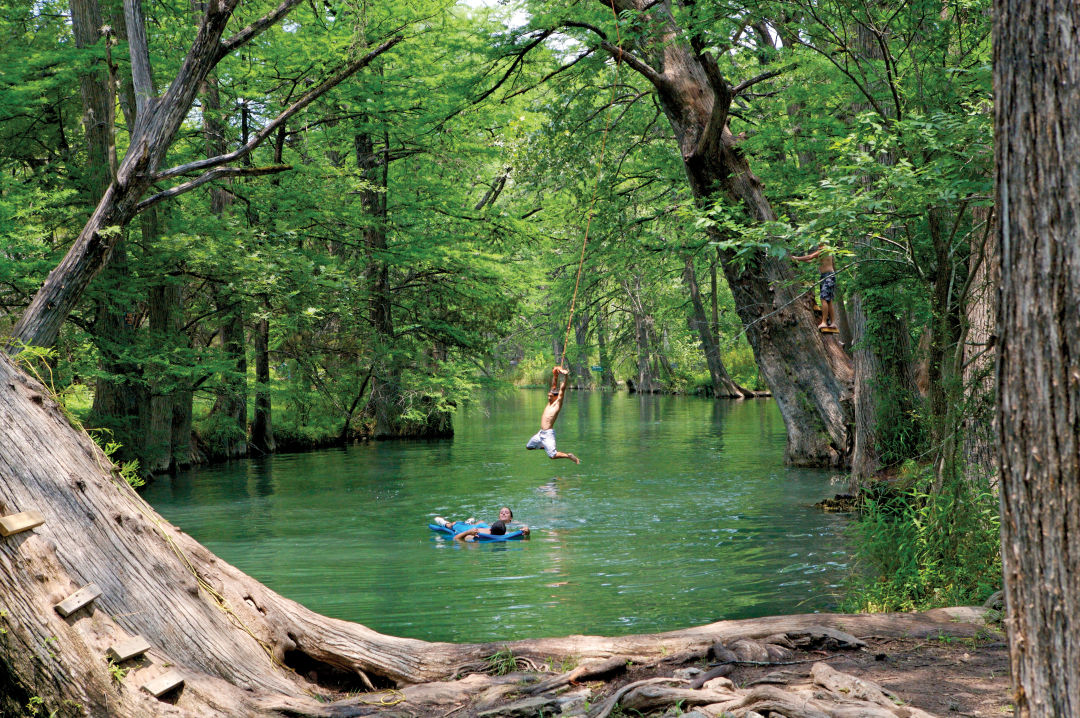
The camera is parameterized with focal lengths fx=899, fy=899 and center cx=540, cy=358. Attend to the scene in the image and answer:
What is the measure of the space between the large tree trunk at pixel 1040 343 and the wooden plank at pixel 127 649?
4.16 metres

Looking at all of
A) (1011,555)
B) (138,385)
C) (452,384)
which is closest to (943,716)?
(1011,555)

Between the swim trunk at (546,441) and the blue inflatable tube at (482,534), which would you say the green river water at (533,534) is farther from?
the swim trunk at (546,441)

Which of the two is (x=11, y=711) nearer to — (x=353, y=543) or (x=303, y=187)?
(x=353, y=543)

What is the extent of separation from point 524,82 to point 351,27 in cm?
468

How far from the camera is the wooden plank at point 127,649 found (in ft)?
15.4

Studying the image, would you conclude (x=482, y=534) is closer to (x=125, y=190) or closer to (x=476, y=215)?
(x=125, y=190)

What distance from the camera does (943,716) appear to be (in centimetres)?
472

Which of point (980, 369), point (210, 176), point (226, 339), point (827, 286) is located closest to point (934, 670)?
point (980, 369)

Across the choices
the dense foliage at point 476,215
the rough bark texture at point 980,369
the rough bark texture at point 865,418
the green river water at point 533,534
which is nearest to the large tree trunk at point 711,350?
the dense foliage at point 476,215

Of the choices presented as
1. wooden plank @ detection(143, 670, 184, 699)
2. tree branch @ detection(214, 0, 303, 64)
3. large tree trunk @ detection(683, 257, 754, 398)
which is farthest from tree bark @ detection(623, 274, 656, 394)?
wooden plank @ detection(143, 670, 184, 699)

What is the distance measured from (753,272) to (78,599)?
1246 cm

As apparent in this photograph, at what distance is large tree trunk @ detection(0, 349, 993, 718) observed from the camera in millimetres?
4512

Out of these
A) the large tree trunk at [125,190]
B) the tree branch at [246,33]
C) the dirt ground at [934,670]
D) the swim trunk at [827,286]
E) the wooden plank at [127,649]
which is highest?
the tree branch at [246,33]

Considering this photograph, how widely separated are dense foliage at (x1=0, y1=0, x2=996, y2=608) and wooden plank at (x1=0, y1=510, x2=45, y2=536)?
20.5ft
